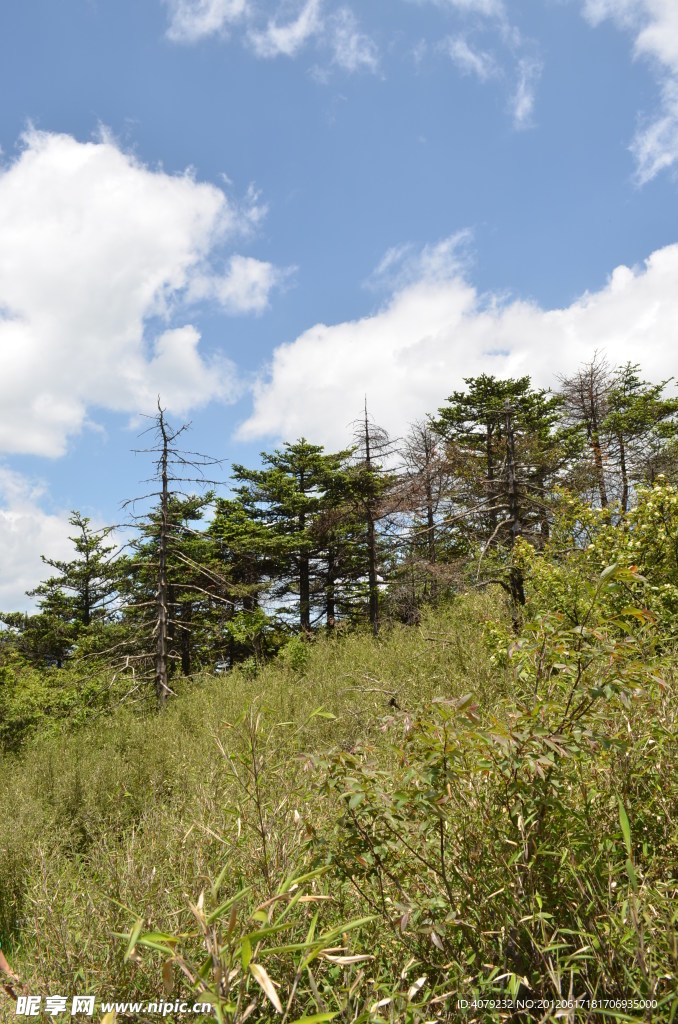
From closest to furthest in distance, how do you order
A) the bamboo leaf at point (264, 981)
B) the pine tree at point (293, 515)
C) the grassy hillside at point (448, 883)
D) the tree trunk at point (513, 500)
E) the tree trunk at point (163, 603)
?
the bamboo leaf at point (264, 981) → the grassy hillside at point (448, 883) → the tree trunk at point (513, 500) → the tree trunk at point (163, 603) → the pine tree at point (293, 515)

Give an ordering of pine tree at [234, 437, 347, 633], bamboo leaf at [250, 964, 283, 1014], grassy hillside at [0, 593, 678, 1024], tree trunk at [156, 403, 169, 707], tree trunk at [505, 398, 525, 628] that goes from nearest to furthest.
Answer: bamboo leaf at [250, 964, 283, 1014] → grassy hillside at [0, 593, 678, 1024] → tree trunk at [505, 398, 525, 628] → tree trunk at [156, 403, 169, 707] → pine tree at [234, 437, 347, 633]

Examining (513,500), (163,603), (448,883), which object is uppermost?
(513,500)

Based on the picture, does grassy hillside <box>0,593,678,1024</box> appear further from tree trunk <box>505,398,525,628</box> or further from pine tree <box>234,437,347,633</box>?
pine tree <box>234,437,347,633</box>

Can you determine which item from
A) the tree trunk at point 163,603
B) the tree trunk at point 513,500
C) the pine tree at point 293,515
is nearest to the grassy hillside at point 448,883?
the tree trunk at point 513,500

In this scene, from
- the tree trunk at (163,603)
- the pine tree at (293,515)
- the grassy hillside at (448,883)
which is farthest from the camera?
the pine tree at (293,515)

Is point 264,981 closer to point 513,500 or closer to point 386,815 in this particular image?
point 386,815

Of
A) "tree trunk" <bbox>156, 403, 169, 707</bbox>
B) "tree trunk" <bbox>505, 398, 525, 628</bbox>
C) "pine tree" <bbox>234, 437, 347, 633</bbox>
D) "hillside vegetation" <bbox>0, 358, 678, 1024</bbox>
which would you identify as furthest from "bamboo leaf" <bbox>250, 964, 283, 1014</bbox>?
"pine tree" <bbox>234, 437, 347, 633</bbox>

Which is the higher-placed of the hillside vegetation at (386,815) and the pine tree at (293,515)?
the pine tree at (293,515)

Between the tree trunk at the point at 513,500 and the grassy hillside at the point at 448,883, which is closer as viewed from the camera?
the grassy hillside at the point at 448,883

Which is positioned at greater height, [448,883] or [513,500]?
[513,500]

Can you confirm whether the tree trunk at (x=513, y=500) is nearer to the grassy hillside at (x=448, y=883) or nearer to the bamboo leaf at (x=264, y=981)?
the grassy hillside at (x=448, y=883)

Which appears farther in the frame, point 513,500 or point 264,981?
point 513,500

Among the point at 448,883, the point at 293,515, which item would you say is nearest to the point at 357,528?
the point at 293,515

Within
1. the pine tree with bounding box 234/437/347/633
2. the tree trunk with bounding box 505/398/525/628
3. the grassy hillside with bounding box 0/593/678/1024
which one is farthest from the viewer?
the pine tree with bounding box 234/437/347/633
